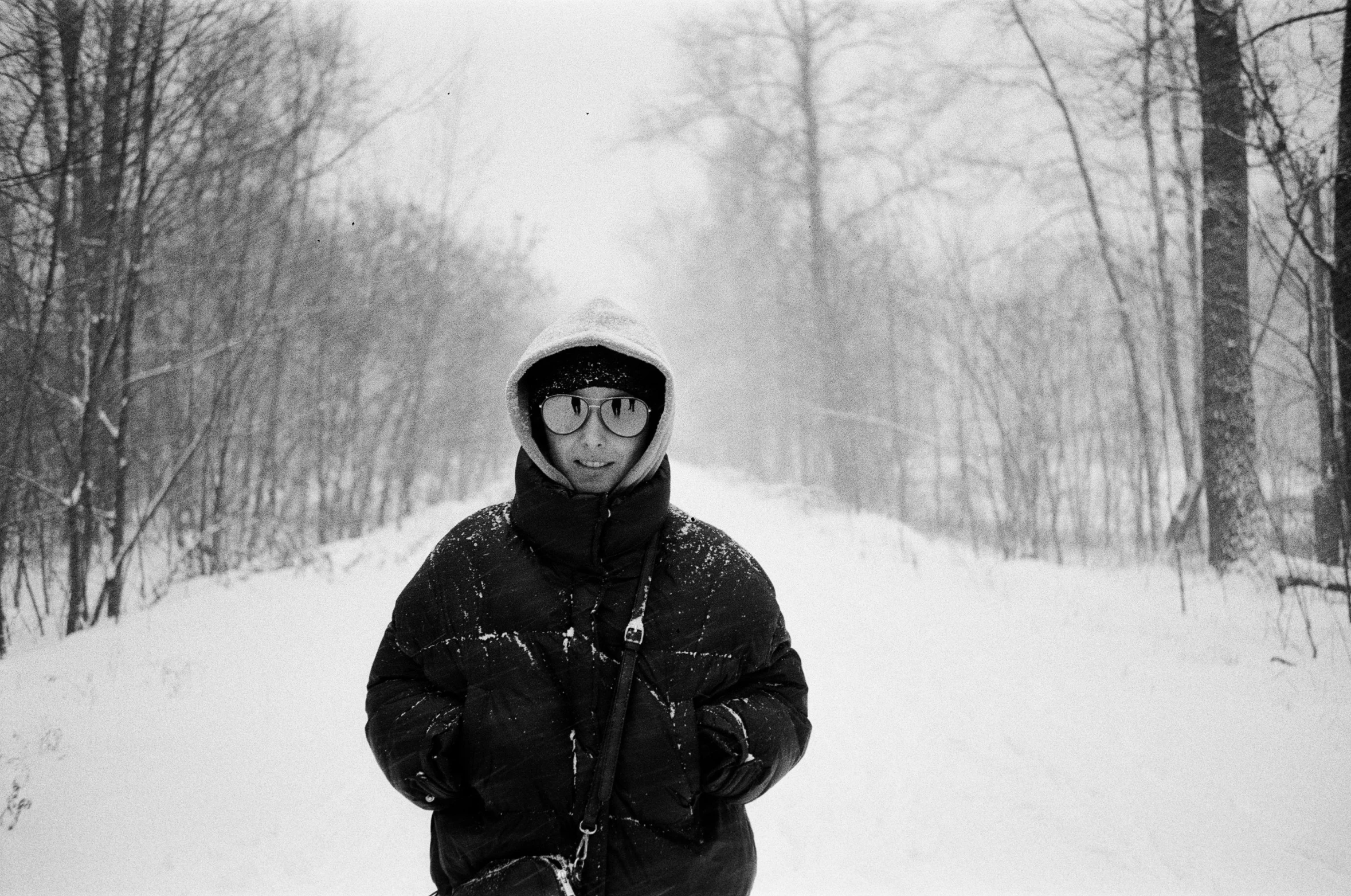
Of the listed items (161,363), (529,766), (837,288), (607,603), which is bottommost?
(529,766)

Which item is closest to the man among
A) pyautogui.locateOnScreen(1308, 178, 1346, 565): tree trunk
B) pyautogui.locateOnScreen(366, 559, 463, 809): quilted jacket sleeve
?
pyautogui.locateOnScreen(366, 559, 463, 809): quilted jacket sleeve

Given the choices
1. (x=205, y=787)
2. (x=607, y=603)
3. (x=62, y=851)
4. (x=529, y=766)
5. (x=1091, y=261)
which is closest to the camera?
(x=529, y=766)

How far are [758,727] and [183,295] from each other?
871 cm

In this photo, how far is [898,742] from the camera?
3.62m

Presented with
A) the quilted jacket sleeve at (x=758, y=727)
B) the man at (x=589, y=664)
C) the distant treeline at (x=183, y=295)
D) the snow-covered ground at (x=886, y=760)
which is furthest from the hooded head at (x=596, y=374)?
the distant treeline at (x=183, y=295)

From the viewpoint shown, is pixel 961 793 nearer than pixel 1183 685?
Yes

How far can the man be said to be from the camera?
1374 millimetres

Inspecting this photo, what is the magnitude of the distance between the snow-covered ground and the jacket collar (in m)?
1.99

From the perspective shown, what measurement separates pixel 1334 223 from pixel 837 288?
13.0m

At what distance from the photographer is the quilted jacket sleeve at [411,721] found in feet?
4.42

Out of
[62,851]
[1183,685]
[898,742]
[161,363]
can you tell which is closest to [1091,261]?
[1183,685]

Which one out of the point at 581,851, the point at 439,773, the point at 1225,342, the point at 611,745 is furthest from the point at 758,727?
the point at 1225,342

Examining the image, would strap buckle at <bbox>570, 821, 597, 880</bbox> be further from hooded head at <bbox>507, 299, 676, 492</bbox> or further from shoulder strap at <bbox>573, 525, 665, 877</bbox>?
hooded head at <bbox>507, 299, 676, 492</bbox>

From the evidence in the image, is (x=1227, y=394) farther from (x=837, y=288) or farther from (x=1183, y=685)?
(x=837, y=288)
